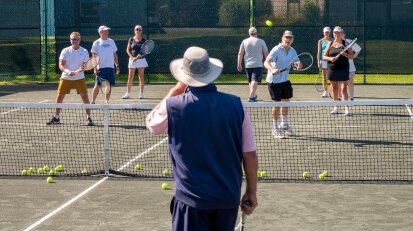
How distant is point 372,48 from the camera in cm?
2597

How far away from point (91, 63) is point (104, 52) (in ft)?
4.59

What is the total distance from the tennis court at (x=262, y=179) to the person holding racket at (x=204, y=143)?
3375mm

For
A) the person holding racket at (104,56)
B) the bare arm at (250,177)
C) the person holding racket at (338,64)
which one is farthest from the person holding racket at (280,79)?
the bare arm at (250,177)

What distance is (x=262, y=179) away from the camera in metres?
11.5

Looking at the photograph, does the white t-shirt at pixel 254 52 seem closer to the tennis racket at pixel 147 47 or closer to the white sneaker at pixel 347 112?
the tennis racket at pixel 147 47

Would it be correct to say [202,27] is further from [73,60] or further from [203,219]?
[203,219]

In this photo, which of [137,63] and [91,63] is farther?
[137,63]

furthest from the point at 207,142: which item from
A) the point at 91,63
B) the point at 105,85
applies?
the point at 105,85

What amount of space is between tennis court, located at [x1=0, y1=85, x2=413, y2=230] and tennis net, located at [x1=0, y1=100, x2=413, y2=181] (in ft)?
0.06

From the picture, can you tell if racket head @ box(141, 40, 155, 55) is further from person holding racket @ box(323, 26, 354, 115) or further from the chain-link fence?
the chain-link fence

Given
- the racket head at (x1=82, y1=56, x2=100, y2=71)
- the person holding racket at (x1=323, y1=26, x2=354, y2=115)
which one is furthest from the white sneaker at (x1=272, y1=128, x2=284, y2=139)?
the racket head at (x1=82, y1=56, x2=100, y2=71)

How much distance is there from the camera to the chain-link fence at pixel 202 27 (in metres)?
25.8

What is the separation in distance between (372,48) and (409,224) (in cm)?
1748

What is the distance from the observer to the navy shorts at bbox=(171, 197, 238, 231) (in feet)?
18.3
